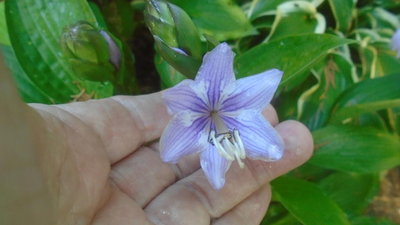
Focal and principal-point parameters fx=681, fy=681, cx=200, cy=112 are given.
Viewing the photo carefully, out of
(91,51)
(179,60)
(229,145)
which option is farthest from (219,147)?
(91,51)

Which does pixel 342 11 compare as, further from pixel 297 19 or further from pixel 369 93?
pixel 369 93

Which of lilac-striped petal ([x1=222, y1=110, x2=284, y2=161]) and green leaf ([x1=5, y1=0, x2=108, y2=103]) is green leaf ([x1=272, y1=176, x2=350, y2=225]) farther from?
green leaf ([x1=5, y1=0, x2=108, y2=103])

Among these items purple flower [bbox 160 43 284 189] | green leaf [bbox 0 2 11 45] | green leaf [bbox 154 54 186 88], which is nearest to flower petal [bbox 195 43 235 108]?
purple flower [bbox 160 43 284 189]

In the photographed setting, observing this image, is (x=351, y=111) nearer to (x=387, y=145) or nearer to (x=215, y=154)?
(x=387, y=145)

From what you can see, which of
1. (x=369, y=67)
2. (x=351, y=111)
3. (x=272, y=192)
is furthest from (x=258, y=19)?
(x=272, y=192)

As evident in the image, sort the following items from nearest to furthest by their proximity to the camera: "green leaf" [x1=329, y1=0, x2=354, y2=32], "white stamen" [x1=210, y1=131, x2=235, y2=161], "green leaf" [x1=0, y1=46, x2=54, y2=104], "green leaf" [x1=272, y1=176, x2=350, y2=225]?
"white stamen" [x1=210, y1=131, x2=235, y2=161] → "green leaf" [x1=272, y1=176, x2=350, y2=225] → "green leaf" [x1=0, y1=46, x2=54, y2=104] → "green leaf" [x1=329, y1=0, x2=354, y2=32]

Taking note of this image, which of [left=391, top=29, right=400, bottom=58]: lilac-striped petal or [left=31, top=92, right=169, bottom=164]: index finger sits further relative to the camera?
[left=391, top=29, right=400, bottom=58]: lilac-striped petal

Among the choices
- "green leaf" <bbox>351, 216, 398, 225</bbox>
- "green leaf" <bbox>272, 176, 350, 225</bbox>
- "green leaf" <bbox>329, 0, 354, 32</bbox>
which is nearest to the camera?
"green leaf" <bbox>272, 176, 350, 225</bbox>
